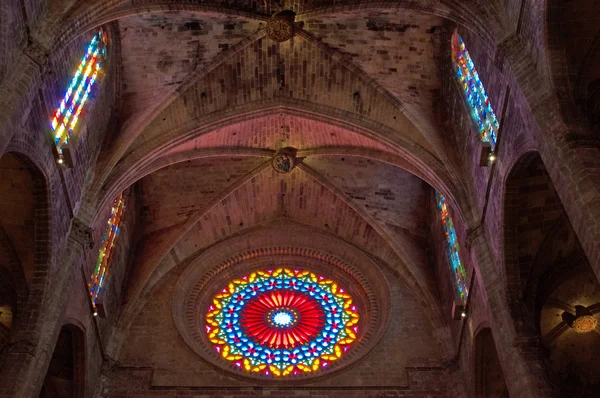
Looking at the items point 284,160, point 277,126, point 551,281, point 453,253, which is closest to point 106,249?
point 284,160

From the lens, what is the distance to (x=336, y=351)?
1644 cm

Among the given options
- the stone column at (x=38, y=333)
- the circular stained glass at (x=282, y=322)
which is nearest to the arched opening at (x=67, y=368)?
the stone column at (x=38, y=333)

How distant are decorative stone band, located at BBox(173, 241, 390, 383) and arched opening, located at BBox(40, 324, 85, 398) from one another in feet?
8.23

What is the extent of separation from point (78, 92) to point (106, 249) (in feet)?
12.0

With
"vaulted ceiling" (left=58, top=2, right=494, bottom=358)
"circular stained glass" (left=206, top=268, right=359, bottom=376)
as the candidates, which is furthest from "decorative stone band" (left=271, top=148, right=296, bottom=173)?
"circular stained glass" (left=206, top=268, right=359, bottom=376)

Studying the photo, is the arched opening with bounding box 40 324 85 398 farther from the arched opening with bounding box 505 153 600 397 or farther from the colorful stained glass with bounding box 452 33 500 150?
the colorful stained glass with bounding box 452 33 500 150

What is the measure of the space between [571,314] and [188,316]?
313 inches

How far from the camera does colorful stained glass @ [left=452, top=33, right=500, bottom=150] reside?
1289cm

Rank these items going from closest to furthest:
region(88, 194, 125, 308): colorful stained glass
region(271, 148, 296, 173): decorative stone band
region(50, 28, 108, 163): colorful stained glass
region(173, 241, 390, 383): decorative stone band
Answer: region(50, 28, 108, 163): colorful stained glass, region(88, 194, 125, 308): colorful stained glass, region(173, 241, 390, 383): decorative stone band, region(271, 148, 296, 173): decorative stone band

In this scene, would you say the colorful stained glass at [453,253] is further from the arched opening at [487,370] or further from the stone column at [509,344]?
the stone column at [509,344]

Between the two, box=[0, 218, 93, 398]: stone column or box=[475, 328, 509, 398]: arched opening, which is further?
box=[475, 328, 509, 398]: arched opening

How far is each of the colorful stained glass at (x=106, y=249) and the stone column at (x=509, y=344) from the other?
23.4 ft

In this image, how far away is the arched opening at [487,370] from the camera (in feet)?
46.5

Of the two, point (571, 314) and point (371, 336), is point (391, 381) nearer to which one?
point (371, 336)
